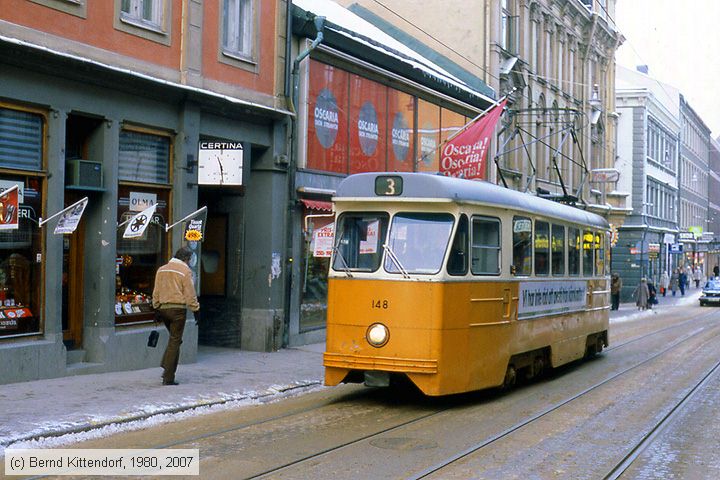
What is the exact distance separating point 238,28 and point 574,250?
7.16 metres

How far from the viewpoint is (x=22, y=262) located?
1244 centimetres

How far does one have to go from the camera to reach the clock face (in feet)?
50.1

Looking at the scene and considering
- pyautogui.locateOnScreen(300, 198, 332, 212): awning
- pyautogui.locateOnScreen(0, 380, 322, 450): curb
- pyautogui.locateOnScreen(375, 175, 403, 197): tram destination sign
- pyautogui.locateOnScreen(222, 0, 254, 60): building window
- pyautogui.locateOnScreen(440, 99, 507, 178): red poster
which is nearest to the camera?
pyautogui.locateOnScreen(0, 380, 322, 450): curb

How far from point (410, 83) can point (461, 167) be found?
8.12 ft

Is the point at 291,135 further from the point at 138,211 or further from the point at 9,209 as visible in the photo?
the point at 9,209

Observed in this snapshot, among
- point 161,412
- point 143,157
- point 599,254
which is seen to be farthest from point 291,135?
point 161,412

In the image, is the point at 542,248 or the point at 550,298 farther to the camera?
the point at 550,298

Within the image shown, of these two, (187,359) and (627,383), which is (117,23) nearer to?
(187,359)

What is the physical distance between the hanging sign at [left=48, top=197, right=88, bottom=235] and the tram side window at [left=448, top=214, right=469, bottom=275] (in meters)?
5.22

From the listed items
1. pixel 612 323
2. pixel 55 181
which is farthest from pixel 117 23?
pixel 612 323

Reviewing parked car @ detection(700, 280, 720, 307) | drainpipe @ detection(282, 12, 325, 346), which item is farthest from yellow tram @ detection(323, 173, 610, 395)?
parked car @ detection(700, 280, 720, 307)

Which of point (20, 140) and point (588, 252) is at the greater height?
point (20, 140)

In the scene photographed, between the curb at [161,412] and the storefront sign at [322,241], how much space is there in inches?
189

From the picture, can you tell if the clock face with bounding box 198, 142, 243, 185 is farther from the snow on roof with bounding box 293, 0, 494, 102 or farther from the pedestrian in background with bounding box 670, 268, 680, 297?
the pedestrian in background with bounding box 670, 268, 680, 297
